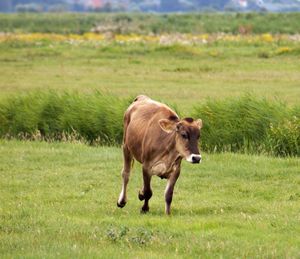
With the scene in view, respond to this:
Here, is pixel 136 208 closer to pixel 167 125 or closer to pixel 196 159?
pixel 167 125

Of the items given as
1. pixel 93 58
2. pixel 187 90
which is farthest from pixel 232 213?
pixel 93 58

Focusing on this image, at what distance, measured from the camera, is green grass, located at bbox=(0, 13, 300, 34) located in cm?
8006

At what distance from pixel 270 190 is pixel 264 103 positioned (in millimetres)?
6391

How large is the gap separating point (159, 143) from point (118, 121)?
9.74 metres

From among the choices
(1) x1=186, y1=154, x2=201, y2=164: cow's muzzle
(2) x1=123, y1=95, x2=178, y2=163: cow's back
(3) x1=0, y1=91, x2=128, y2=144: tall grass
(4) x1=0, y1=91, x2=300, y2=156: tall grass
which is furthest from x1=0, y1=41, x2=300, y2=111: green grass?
(1) x1=186, y1=154, x2=201, y2=164: cow's muzzle

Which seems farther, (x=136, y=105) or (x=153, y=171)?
(x=136, y=105)

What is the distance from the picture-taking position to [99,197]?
14.6 metres

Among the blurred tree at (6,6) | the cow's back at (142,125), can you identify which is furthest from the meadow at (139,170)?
the blurred tree at (6,6)

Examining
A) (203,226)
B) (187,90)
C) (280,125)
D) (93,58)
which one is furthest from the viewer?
(93,58)

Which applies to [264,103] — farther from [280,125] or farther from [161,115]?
[161,115]

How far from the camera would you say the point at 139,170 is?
18031 millimetres

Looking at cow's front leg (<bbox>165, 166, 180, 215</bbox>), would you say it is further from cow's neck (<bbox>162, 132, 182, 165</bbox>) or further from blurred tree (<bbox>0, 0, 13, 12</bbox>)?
blurred tree (<bbox>0, 0, 13, 12</bbox>)

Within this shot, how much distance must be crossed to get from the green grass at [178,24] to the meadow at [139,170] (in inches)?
1504

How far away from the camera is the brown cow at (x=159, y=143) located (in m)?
12.1
